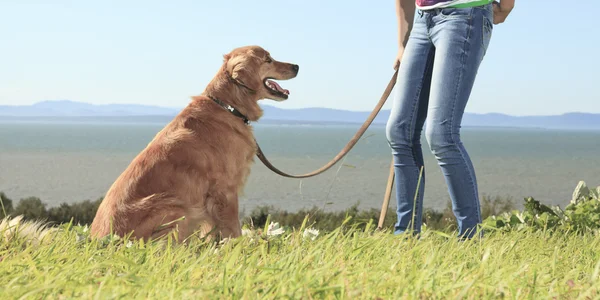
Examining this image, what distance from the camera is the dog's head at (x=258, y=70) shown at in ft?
14.7

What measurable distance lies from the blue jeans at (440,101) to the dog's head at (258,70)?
3.13 feet

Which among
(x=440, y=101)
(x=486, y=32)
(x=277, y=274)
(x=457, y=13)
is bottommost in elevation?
(x=277, y=274)

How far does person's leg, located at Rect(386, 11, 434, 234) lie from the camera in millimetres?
4250

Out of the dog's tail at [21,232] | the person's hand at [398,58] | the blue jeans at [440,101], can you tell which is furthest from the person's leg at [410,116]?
the dog's tail at [21,232]

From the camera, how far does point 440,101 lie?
4.03 m

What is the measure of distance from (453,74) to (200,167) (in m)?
1.72

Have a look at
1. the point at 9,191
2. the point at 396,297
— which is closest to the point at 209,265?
the point at 396,297

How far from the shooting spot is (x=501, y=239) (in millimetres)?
4465

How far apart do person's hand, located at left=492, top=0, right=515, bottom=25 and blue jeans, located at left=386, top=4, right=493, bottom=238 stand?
25 cm

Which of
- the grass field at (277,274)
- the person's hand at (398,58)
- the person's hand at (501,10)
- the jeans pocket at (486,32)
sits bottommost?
the grass field at (277,274)

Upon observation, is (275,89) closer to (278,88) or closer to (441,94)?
(278,88)

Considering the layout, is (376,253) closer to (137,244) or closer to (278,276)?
(278,276)

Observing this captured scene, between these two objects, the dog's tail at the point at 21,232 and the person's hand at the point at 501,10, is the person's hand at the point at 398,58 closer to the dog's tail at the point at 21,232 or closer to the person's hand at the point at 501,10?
the person's hand at the point at 501,10

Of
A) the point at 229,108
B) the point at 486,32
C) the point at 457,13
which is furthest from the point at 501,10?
the point at 229,108
